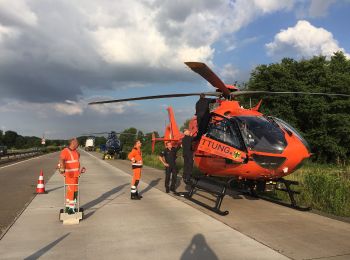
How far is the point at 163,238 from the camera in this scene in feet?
21.8

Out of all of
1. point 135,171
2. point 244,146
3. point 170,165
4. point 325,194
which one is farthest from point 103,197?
point 325,194

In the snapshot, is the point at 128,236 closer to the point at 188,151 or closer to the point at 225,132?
the point at 225,132

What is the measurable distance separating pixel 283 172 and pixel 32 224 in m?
5.78

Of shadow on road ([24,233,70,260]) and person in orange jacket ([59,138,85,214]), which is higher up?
person in orange jacket ([59,138,85,214])

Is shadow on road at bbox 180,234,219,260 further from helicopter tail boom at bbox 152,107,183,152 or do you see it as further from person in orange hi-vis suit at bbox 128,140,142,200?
helicopter tail boom at bbox 152,107,183,152

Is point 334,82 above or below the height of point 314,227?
above

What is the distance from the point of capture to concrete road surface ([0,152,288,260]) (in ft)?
18.7

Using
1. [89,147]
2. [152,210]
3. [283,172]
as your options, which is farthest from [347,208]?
[89,147]

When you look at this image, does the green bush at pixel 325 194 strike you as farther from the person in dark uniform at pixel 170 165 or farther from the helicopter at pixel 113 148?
the helicopter at pixel 113 148

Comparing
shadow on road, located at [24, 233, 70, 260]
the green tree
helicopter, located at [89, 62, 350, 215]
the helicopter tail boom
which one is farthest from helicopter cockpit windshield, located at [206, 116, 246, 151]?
the green tree

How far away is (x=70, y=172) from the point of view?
8102 mm

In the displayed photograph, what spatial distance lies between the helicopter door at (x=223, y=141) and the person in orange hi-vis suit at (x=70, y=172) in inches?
142

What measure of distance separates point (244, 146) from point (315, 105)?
3009 centimetres

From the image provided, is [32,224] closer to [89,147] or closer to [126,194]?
[126,194]
